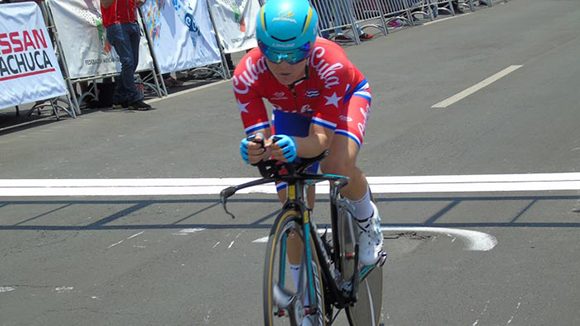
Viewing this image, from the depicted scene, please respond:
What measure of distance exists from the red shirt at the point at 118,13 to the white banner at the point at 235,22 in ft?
10.0

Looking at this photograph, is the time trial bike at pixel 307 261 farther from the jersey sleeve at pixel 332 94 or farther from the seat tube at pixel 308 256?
the jersey sleeve at pixel 332 94

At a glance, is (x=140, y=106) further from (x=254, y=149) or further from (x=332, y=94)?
(x=254, y=149)

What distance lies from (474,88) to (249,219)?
723cm

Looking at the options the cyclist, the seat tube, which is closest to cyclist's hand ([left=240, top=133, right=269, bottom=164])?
the cyclist

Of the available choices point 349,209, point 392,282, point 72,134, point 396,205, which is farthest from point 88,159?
point 349,209

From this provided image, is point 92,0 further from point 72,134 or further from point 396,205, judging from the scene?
point 396,205

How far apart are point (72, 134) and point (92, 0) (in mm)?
2737

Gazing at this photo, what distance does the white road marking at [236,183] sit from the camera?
8.38m

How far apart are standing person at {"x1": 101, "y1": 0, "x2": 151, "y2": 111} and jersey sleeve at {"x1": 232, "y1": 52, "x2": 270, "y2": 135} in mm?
9932

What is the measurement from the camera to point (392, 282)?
6.07 m

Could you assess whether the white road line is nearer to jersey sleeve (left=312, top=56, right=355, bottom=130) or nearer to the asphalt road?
the asphalt road

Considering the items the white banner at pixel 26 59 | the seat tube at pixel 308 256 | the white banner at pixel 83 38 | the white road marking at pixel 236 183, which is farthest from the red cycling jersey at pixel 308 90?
the white banner at pixel 83 38

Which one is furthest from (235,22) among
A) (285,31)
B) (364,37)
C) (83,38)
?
(285,31)

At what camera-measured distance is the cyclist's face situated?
14.0 ft
